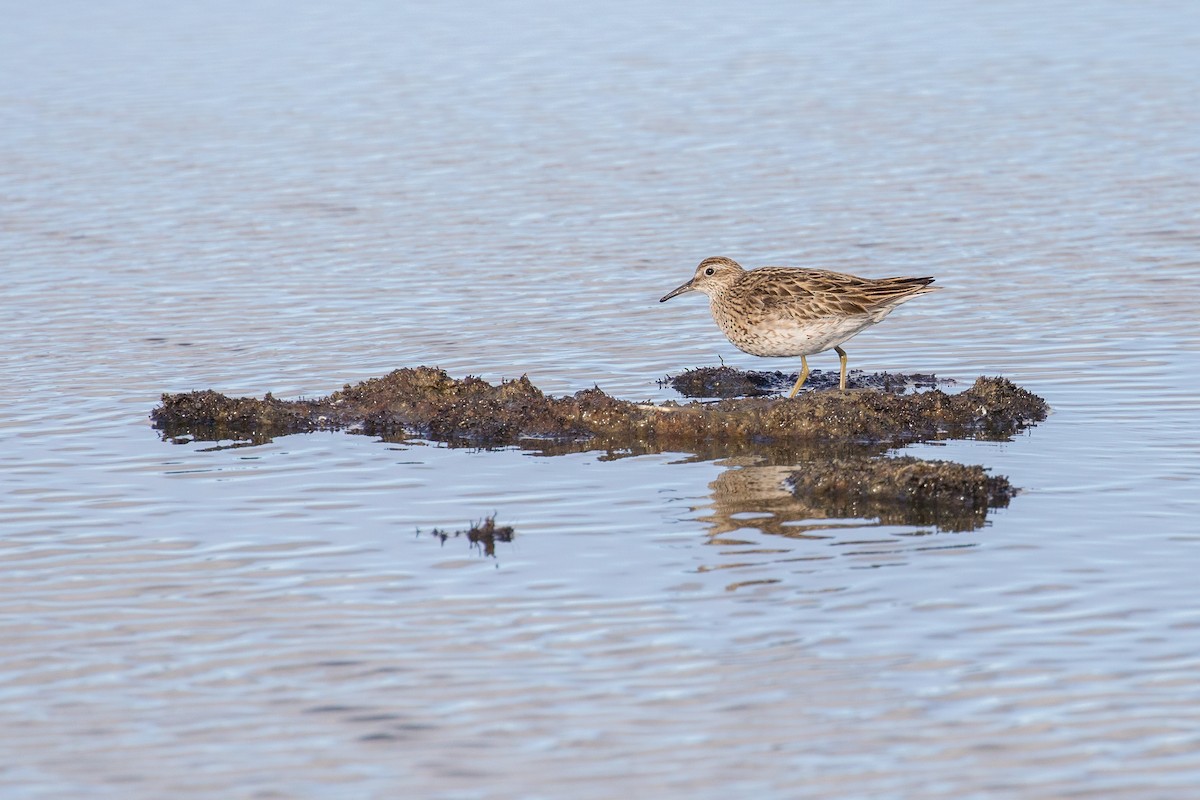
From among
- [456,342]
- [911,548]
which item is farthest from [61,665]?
[456,342]

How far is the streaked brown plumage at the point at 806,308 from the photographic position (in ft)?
53.2

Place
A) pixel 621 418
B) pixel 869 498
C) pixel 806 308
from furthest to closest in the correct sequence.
→ pixel 806 308 → pixel 621 418 → pixel 869 498

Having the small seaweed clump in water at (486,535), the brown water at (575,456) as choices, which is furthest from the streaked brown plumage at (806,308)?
the small seaweed clump in water at (486,535)

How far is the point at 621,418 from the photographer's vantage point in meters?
15.3

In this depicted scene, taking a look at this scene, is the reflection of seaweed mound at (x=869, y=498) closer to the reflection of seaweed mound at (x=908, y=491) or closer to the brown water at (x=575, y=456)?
the reflection of seaweed mound at (x=908, y=491)

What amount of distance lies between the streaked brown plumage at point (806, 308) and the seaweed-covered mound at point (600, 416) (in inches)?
37.4

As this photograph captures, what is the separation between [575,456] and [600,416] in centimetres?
71

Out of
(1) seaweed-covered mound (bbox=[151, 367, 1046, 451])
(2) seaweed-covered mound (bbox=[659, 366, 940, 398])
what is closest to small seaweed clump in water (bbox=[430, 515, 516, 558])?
(1) seaweed-covered mound (bbox=[151, 367, 1046, 451])

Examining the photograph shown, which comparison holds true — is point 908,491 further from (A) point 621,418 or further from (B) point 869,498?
(A) point 621,418

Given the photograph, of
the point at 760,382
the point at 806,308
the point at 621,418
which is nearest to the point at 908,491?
the point at 621,418

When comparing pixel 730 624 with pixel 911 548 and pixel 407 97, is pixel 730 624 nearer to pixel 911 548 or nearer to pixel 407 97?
pixel 911 548

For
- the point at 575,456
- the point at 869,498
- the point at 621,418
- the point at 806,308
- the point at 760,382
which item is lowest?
the point at 869,498

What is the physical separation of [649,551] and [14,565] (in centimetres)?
438

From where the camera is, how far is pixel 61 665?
998cm
